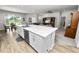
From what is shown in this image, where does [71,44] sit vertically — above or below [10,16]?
below

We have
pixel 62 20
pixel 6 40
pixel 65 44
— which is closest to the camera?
pixel 62 20

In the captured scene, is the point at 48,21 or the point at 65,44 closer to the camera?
the point at 48,21

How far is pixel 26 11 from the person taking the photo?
1.12m

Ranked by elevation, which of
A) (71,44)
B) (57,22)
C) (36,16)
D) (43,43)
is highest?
(36,16)

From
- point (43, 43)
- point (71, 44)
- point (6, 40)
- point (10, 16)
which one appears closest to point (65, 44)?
point (71, 44)
